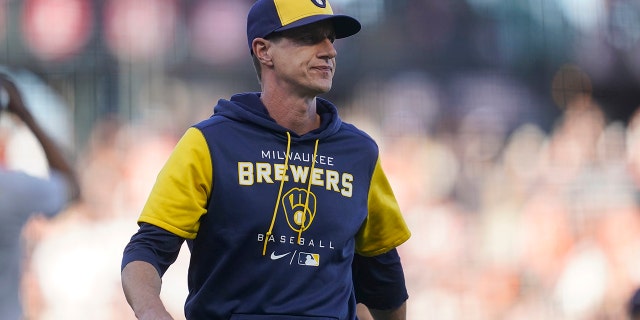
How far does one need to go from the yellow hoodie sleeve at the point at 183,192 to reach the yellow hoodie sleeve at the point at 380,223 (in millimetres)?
496

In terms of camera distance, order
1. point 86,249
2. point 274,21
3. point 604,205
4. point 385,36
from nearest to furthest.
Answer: point 274,21 → point 86,249 → point 385,36 → point 604,205

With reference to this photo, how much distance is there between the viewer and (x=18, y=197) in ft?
14.9

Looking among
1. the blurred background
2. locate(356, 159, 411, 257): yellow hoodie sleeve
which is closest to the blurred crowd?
the blurred background

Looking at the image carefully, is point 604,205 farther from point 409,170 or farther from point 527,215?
point 409,170

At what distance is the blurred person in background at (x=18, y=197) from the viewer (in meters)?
4.50

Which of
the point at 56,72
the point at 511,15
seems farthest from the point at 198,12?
the point at 511,15

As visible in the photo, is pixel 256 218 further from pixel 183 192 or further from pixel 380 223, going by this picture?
pixel 380 223

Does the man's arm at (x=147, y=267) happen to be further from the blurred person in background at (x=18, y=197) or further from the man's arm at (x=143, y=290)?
the blurred person in background at (x=18, y=197)

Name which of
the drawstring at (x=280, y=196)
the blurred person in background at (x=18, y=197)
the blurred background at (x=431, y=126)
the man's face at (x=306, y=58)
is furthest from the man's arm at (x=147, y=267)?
the blurred background at (x=431, y=126)

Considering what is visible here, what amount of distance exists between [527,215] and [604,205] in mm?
566

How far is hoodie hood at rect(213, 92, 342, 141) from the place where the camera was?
9.89ft

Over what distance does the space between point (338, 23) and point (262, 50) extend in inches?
8.1

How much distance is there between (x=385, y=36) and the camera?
24.0 ft

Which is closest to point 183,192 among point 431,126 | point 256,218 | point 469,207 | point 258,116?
point 256,218
